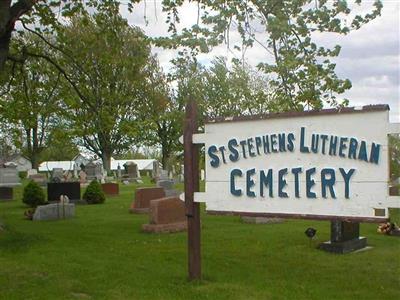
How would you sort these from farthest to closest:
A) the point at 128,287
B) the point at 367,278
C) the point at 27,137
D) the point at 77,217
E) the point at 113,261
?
the point at 27,137, the point at 77,217, the point at 113,261, the point at 367,278, the point at 128,287

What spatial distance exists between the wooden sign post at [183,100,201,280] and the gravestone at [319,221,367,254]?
Answer: 3.59 m

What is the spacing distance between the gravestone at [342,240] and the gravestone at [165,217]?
3624 millimetres

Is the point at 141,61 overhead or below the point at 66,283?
overhead

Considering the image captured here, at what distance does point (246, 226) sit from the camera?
14.1m

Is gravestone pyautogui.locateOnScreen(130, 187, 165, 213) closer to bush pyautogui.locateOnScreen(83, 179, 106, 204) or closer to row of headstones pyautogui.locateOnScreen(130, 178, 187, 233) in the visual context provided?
bush pyautogui.locateOnScreen(83, 179, 106, 204)

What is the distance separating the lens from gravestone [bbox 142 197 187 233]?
12.7 m

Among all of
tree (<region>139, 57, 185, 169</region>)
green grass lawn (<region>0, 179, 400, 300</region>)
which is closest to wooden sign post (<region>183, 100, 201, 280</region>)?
green grass lawn (<region>0, 179, 400, 300</region>)

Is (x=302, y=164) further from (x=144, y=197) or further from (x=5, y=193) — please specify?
(x=5, y=193)

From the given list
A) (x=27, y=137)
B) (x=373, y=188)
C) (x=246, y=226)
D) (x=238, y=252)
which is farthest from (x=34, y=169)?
(x=373, y=188)

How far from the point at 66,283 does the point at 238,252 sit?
3.56 meters

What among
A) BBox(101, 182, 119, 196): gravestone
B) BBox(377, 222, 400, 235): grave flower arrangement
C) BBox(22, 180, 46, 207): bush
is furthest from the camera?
BBox(101, 182, 119, 196): gravestone

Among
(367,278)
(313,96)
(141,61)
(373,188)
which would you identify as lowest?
(367,278)

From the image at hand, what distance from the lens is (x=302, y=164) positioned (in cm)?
677

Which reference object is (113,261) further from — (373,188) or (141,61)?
(141,61)
